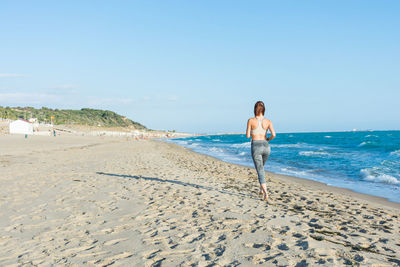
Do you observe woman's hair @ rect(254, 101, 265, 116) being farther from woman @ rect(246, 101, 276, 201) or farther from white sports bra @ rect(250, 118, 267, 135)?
white sports bra @ rect(250, 118, 267, 135)

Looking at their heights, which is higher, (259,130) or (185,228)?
(259,130)

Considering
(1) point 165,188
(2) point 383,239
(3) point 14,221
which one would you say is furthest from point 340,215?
(3) point 14,221

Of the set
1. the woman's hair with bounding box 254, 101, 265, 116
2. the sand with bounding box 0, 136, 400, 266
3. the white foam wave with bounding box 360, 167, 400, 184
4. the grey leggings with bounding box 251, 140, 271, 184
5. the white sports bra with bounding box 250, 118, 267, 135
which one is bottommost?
the white foam wave with bounding box 360, 167, 400, 184

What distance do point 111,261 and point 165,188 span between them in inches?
172

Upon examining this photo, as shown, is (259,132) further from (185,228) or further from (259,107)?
(185,228)

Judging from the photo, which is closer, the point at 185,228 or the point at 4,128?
the point at 185,228

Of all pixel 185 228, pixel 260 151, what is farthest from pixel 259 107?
pixel 185 228

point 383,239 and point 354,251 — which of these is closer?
point 354,251

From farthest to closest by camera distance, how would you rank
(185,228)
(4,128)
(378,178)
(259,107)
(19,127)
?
(4,128), (19,127), (378,178), (259,107), (185,228)

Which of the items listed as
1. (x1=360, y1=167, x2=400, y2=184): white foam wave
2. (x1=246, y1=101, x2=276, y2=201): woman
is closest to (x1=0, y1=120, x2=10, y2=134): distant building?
(x1=246, y1=101, x2=276, y2=201): woman

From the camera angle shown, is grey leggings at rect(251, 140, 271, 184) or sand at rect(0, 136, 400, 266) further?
grey leggings at rect(251, 140, 271, 184)

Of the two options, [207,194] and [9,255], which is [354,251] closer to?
[207,194]

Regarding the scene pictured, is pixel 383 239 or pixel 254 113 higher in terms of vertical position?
pixel 254 113

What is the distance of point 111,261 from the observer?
3146 millimetres
